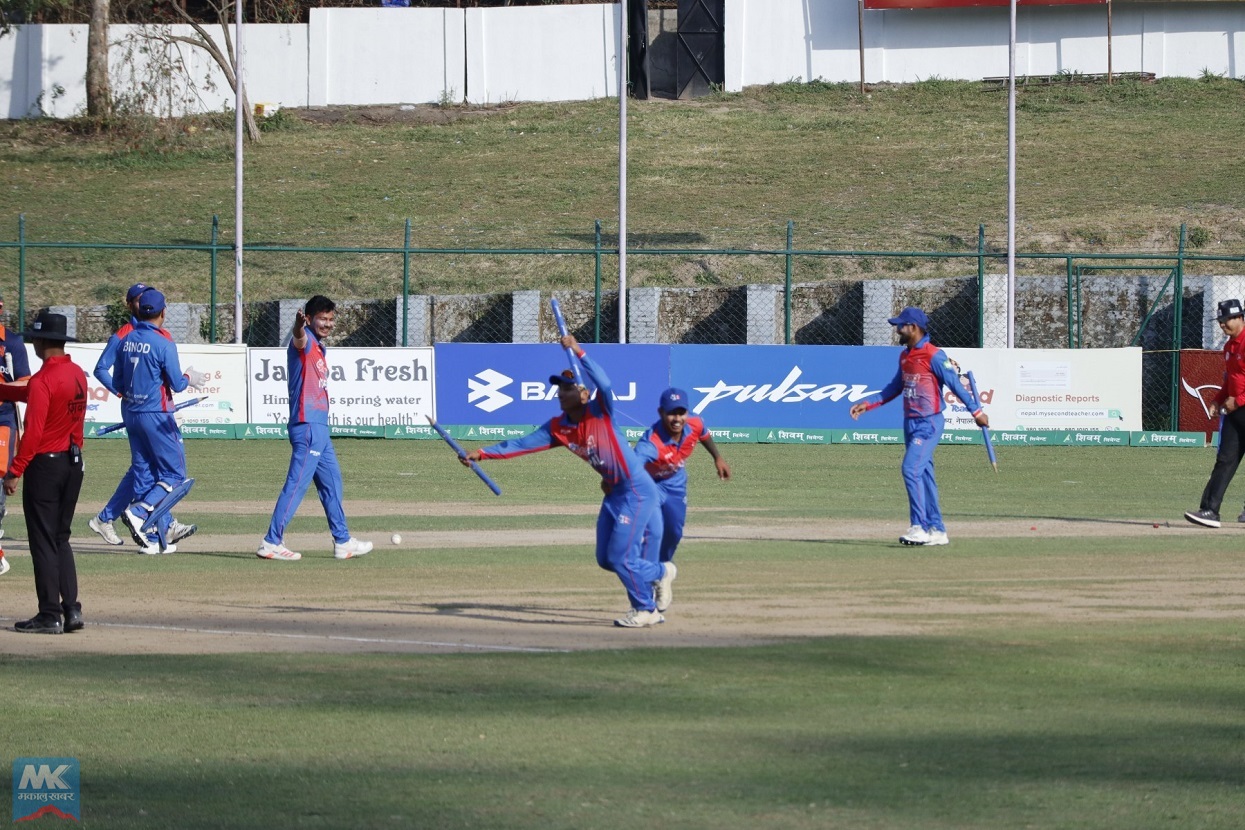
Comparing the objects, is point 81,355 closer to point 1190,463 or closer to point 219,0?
point 1190,463

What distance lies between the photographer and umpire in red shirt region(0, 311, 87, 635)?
384 inches

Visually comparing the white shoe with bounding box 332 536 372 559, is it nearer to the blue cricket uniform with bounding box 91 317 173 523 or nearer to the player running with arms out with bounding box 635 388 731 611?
the blue cricket uniform with bounding box 91 317 173 523

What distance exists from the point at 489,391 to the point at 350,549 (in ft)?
42.5

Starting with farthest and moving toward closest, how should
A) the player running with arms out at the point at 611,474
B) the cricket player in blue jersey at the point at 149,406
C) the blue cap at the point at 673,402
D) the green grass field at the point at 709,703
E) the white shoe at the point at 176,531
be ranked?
the white shoe at the point at 176,531 < the cricket player in blue jersey at the point at 149,406 < the blue cap at the point at 673,402 < the player running with arms out at the point at 611,474 < the green grass field at the point at 709,703

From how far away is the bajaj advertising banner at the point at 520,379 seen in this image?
1035 inches

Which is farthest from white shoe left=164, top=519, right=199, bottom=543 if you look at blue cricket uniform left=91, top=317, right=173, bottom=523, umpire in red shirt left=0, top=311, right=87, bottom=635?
umpire in red shirt left=0, top=311, right=87, bottom=635

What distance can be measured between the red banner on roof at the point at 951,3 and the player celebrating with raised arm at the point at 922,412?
124ft

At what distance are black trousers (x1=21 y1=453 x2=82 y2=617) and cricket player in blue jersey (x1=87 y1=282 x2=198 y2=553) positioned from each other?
11.3ft

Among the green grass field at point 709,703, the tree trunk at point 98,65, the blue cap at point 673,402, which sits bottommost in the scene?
the green grass field at point 709,703

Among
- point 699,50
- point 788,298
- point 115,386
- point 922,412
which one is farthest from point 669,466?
point 699,50

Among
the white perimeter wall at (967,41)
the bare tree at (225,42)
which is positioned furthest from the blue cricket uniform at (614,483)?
the white perimeter wall at (967,41)

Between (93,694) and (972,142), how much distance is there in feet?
141

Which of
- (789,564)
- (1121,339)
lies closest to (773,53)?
(1121,339)

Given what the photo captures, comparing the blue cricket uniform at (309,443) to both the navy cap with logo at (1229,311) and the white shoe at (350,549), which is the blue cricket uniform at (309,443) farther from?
the navy cap with logo at (1229,311)
